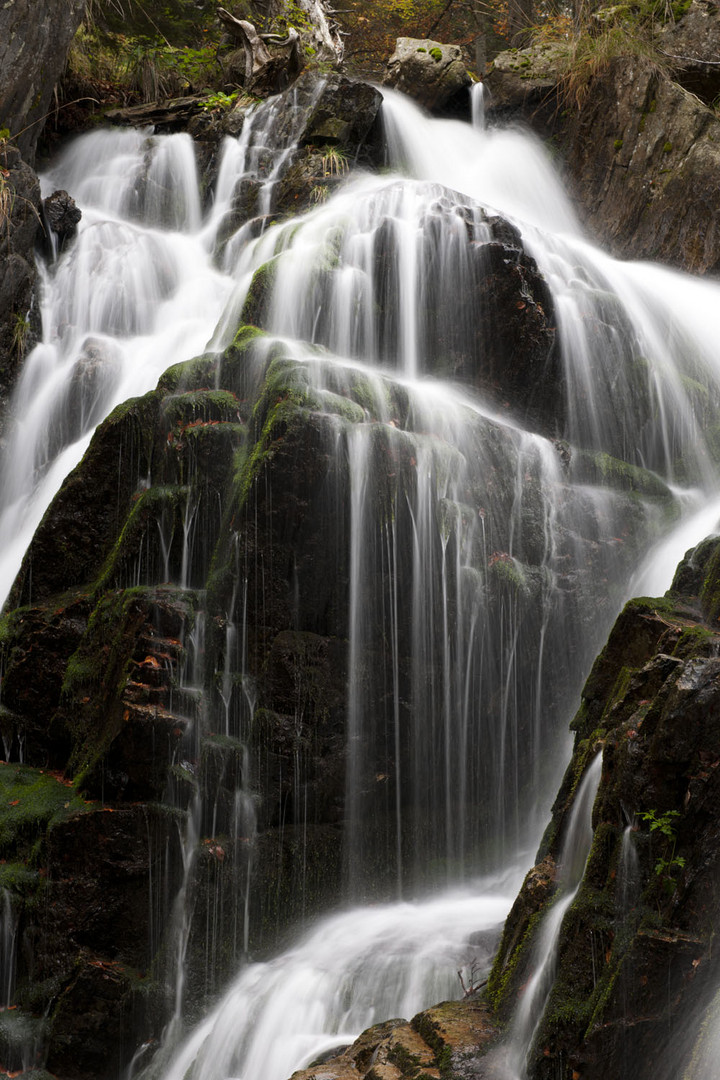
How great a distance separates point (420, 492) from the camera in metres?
7.20

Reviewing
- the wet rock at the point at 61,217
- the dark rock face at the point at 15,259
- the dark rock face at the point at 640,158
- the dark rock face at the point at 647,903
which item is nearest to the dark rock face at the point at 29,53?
the dark rock face at the point at 15,259

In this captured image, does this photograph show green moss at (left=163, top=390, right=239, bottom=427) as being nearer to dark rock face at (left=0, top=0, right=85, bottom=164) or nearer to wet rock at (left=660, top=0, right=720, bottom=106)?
dark rock face at (left=0, top=0, right=85, bottom=164)

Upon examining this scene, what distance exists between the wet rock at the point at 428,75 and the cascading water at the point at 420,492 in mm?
4405

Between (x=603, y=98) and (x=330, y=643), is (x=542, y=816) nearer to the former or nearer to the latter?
(x=330, y=643)

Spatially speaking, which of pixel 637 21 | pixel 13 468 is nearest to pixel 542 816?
pixel 13 468

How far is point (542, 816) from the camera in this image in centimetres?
694

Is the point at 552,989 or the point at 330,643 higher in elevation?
the point at 330,643

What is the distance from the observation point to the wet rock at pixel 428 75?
1503 cm

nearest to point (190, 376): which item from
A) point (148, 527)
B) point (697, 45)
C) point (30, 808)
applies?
point (148, 527)

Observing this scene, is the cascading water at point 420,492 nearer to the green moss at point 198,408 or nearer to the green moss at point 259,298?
the green moss at point 259,298

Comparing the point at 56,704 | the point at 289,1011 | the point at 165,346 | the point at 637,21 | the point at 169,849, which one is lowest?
the point at 289,1011

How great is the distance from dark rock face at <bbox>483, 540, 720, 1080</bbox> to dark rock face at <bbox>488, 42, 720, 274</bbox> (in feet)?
31.0

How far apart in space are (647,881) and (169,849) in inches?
135

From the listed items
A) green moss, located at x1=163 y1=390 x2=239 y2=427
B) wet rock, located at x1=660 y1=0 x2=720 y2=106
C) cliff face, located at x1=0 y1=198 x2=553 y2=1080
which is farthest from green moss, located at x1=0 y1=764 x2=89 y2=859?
wet rock, located at x1=660 y1=0 x2=720 y2=106
